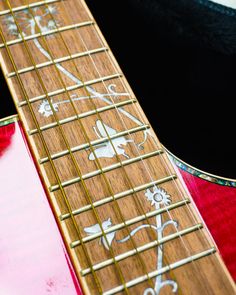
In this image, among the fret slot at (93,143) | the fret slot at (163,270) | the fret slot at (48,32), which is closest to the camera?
the fret slot at (163,270)

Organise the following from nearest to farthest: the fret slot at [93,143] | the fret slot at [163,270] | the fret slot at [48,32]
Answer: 1. the fret slot at [163,270]
2. the fret slot at [93,143]
3. the fret slot at [48,32]

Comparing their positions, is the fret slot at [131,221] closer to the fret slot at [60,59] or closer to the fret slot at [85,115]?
the fret slot at [85,115]

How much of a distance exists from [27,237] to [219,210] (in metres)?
0.43

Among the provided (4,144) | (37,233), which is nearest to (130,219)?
(37,233)

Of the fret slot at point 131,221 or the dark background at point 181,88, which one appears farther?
the dark background at point 181,88

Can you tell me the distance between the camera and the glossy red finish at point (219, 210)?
888 mm

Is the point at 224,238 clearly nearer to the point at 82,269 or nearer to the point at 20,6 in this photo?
the point at 82,269

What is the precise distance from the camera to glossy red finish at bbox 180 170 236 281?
89cm

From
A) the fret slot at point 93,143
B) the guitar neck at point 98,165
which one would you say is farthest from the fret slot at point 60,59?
the fret slot at point 93,143

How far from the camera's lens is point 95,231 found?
2.62ft

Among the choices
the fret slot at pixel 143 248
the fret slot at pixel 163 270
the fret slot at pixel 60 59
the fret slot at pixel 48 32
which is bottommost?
the fret slot at pixel 163 270

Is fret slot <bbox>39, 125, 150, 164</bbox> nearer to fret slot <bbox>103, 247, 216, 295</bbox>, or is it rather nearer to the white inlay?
the white inlay

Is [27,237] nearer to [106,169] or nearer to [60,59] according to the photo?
[106,169]

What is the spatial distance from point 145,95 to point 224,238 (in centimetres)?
43
